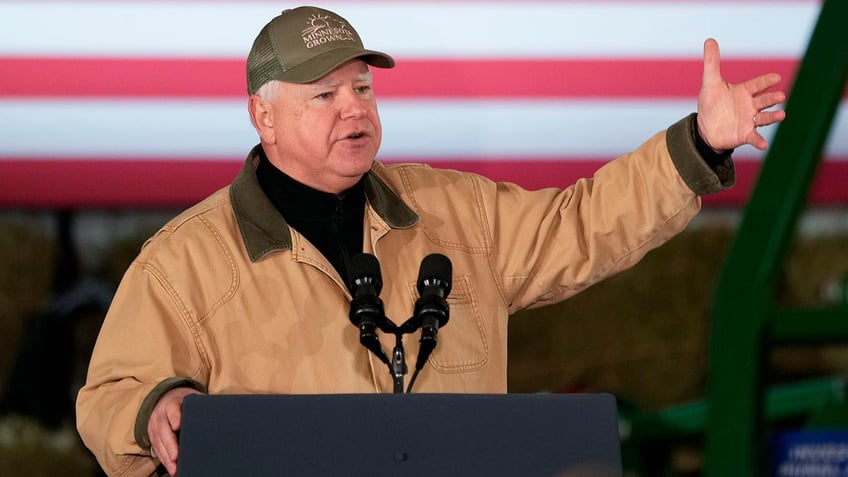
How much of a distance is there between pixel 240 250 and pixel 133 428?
33 centimetres

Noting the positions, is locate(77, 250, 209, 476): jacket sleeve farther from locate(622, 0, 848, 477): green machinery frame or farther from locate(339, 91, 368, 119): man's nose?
locate(622, 0, 848, 477): green machinery frame

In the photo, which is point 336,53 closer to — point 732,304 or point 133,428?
point 133,428

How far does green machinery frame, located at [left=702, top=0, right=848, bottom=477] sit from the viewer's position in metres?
2.33

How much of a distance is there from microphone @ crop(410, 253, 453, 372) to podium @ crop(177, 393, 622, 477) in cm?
17

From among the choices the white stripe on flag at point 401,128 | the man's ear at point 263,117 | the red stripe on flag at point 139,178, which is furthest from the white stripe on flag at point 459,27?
the man's ear at point 263,117

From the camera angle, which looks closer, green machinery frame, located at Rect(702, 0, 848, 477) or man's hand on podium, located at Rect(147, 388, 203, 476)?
man's hand on podium, located at Rect(147, 388, 203, 476)

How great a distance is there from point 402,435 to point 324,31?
76cm

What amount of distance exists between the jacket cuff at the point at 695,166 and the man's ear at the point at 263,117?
1.92 ft

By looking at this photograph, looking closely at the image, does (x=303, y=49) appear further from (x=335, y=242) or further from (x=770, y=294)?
(x=770, y=294)

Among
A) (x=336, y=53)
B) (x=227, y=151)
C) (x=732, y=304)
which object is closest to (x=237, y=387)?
(x=336, y=53)

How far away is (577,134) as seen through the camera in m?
3.91

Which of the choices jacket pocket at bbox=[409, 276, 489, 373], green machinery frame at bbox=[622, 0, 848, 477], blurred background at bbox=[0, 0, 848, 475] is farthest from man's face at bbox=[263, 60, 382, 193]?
blurred background at bbox=[0, 0, 848, 475]

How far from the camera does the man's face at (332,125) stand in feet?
6.71

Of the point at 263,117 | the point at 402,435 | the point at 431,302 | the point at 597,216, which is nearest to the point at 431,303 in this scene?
the point at 431,302
